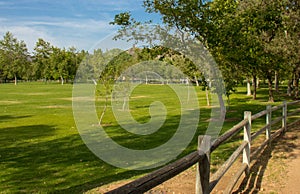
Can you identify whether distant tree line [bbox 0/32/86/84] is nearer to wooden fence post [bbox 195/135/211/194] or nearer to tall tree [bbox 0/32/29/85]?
tall tree [bbox 0/32/29/85]

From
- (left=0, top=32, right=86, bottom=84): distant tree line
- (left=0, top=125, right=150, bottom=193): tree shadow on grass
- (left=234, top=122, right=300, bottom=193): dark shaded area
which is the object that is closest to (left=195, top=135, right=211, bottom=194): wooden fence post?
(left=234, top=122, right=300, bottom=193): dark shaded area

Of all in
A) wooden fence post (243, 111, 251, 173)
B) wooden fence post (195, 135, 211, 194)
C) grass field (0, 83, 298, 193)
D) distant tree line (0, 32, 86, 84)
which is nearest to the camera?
wooden fence post (195, 135, 211, 194)

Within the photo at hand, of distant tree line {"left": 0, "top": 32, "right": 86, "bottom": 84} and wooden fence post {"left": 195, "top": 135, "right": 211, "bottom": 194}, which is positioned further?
distant tree line {"left": 0, "top": 32, "right": 86, "bottom": 84}

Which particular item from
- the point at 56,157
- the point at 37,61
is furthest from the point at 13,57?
the point at 56,157

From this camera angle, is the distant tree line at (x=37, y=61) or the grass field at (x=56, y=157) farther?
the distant tree line at (x=37, y=61)

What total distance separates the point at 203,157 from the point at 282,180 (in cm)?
347

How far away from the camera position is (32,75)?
279 feet

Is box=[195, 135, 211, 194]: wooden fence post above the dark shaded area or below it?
above

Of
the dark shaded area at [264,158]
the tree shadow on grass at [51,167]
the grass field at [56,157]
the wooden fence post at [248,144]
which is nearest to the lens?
the dark shaded area at [264,158]

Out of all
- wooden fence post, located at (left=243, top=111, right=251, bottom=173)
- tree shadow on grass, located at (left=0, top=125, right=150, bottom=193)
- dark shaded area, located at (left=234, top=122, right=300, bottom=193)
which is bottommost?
tree shadow on grass, located at (left=0, top=125, right=150, bottom=193)

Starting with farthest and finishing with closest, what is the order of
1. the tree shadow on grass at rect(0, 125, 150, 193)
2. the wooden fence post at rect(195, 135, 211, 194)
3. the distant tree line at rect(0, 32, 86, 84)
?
the distant tree line at rect(0, 32, 86, 84) → the tree shadow on grass at rect(0, 125, 150, 193) → the wooden fence post at rect(195, 135, 211, 194)

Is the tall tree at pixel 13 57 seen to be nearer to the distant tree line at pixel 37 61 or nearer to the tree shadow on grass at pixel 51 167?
the distant tree line at pixel 37 61

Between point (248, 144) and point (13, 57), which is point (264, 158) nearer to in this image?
point (248, 144)

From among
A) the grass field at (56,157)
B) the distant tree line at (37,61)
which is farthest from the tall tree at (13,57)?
the grass field at (56,157)
